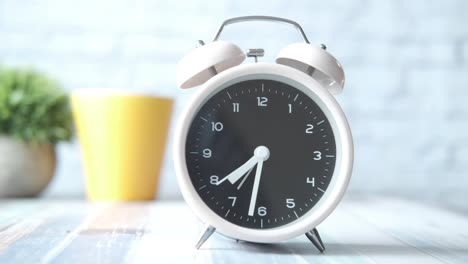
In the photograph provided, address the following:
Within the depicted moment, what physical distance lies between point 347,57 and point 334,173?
3.28ft

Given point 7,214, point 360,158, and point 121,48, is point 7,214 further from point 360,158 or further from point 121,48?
point 360,158

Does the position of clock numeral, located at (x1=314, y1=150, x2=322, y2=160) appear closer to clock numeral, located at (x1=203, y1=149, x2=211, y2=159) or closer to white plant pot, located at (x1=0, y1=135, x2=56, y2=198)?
clock numeral, located at (x1=203, y1=149, x2=211, y2=159)

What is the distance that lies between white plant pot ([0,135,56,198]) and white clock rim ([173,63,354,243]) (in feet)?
2.45

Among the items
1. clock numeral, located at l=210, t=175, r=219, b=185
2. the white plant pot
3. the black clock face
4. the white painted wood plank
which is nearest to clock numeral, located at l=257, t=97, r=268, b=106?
the black clock face

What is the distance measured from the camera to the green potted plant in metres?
1.56

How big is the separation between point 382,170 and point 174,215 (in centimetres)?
78

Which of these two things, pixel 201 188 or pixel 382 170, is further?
pixel 382 170

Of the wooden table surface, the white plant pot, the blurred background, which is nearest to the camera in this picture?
the wooden table surface

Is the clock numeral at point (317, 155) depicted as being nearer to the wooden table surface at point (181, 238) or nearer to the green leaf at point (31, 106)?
the wooden table surface at point (181, 238)

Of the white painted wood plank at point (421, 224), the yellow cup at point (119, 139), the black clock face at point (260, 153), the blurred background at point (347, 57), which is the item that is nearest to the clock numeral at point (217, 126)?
the black clock face at point (260, 153)

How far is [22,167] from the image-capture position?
156 centimetres

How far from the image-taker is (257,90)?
96 centimetres

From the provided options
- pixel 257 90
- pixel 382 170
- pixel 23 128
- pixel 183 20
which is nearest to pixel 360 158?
→ pixel 382 170

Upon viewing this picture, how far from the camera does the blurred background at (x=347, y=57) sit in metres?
1.85
